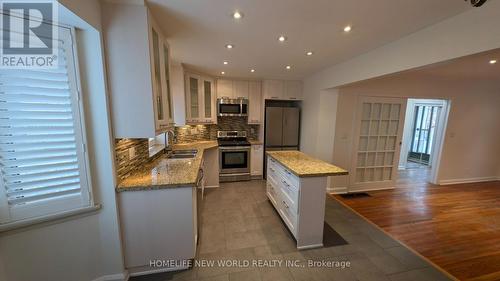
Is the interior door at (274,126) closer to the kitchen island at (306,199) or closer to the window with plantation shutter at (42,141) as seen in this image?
the kitchen island at (306,199)

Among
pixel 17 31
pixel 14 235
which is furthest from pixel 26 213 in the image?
pixel 17 31

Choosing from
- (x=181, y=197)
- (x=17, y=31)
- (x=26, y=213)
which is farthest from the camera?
(x=181, y=197)

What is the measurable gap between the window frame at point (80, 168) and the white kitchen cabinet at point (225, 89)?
2.91 meters

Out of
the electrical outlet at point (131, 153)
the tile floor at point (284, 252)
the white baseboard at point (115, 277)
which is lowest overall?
the tile floor at point (284, 252)

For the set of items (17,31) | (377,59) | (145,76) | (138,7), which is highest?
(138,7)

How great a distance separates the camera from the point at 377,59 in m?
2.25

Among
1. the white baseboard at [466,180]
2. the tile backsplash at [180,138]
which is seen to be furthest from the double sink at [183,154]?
the white baseboard at [466,180]

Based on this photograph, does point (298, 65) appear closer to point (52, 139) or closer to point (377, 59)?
point (377, 59)

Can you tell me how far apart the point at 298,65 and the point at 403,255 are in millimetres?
2984

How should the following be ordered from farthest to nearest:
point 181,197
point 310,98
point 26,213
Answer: point 310,98 → point 181,197 → point 26,213

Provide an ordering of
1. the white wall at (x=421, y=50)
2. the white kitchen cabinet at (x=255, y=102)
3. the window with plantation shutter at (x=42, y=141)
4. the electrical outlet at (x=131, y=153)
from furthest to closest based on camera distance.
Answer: the white kitchen cabinet at (x=255, y=102) < the electrical outlet at (x=131, y=153) < the white wall at (x=421, y=50) < the window with plantation shutter at (x=42, y=141)

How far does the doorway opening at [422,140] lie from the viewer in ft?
13.7

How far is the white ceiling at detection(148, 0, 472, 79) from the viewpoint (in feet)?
4.73

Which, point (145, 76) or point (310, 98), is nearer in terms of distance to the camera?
point (145, 76)
